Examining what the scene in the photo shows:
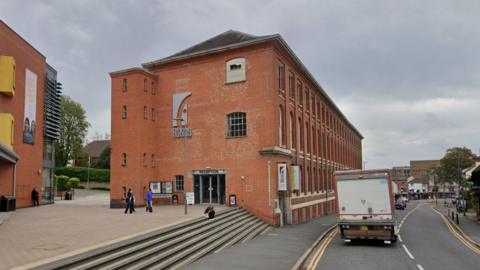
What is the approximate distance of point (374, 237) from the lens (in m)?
19.2

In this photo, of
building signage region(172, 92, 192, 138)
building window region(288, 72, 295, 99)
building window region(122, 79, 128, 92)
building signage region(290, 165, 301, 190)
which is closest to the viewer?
building signage region(290, 165, 301, 190)

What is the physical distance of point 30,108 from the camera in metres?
30.8

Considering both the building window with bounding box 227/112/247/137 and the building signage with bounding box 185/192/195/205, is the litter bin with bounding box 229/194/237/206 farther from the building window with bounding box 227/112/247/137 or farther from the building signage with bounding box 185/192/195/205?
the building window with bounding box 227/112/247/137

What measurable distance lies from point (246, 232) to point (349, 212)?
5.62 meters

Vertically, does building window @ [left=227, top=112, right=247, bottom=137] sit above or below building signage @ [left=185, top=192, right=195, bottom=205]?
above

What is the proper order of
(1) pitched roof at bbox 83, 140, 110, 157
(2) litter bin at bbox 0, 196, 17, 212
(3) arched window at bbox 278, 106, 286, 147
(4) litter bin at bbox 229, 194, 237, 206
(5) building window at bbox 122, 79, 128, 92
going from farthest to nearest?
(1) pitched roof at bbox 83, 140, 110, 157, (5) building window at bbox 122, 79, 128, 92, (3) arched window at bbox 278, 106, 286, 147, (4) litter bin at bbox 229, 194, 237, 206, (2) litter bin at bbox 0, 196, 17, 212

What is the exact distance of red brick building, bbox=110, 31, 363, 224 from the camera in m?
27.8

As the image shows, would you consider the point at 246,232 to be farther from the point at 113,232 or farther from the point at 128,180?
the point at 128,180

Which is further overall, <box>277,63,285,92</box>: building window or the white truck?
<box>277,63,285,92</box>: building window

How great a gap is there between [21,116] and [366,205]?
2407 centimetres

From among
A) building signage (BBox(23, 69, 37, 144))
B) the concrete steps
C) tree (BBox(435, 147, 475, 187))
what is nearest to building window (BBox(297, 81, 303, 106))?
the concrete steps

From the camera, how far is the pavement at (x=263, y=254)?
13797mm

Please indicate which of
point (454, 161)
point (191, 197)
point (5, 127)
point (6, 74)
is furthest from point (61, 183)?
point (454, 161)

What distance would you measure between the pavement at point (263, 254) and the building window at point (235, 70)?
11.5 m
